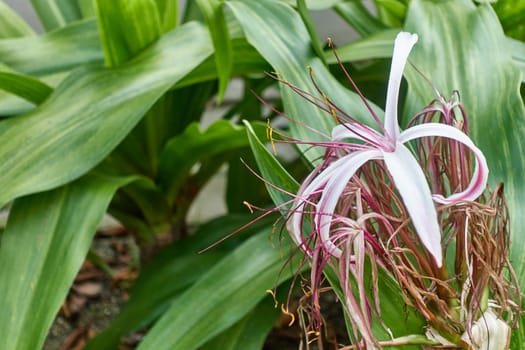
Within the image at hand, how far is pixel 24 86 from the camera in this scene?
71cm

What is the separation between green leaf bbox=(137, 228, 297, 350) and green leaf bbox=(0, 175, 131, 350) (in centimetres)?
9

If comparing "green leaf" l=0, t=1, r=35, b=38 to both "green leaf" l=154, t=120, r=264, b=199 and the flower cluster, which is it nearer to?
"green leaf" l=154, t=120, r=264, b=199

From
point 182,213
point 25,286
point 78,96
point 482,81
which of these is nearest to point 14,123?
point 78,96

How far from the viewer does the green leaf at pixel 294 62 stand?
1.95 feet

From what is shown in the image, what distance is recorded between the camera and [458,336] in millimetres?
438

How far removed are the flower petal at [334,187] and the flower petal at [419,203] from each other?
2 cm

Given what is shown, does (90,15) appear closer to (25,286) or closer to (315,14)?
(25,286)

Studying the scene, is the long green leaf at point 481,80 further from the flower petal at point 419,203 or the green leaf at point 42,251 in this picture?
the green leaf at point 42,251

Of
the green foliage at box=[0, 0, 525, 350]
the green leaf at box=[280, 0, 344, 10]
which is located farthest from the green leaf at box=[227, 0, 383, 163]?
the green leaf at box=[280, 0, 344, 10]

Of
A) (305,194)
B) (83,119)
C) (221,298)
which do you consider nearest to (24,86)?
(83,119)

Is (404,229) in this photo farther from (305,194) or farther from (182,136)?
(182,136)

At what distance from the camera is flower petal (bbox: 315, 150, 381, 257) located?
387 millimetres

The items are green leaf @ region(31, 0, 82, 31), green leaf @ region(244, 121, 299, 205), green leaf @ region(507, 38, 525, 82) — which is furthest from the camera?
green leaf @ region(31, 0, 82, 31)

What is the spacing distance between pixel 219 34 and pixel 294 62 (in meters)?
0.09
